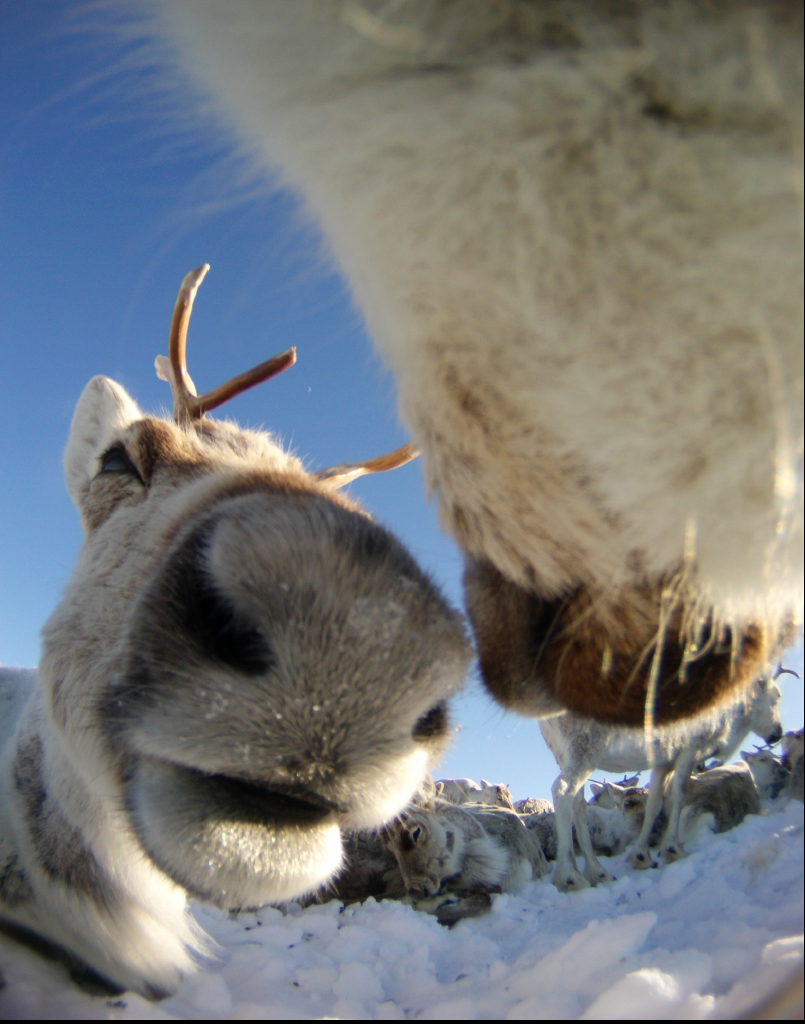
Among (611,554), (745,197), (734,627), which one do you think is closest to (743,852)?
(734,627)

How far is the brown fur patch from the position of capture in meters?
0.75

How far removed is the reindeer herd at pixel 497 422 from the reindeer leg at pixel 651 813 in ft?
8.36

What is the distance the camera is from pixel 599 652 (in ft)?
2.56

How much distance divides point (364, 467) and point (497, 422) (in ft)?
6.83

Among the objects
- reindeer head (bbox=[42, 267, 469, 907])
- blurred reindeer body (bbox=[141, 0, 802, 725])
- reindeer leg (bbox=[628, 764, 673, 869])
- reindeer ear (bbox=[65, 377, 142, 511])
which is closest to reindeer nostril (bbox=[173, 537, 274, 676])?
reindeer head (bbox=[42, 267, 469, 907])

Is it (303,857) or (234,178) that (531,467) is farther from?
(303,857)

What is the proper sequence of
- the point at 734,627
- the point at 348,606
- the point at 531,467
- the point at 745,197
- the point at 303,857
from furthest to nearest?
the point at 303,857 < the point at 348,606 < the point at 734,627 < the point at 531,467 < the point at 745,197

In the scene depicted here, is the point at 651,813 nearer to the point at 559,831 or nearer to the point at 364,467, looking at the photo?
the point at 559,831

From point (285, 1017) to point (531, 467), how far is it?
1.16 metres

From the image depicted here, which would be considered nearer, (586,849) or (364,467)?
(364,467)

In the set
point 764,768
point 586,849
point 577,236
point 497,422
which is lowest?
point 586,849

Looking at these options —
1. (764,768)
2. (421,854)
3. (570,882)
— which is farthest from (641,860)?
(764,768)

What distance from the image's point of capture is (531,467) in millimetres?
650

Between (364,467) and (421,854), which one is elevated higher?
(364,467)
